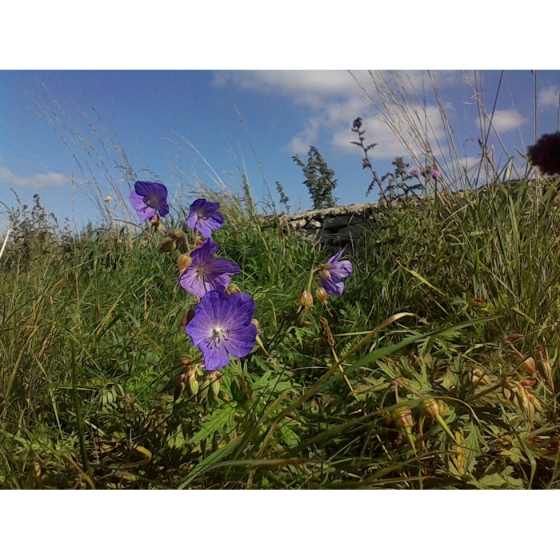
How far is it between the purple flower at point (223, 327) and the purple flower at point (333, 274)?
1.23ft

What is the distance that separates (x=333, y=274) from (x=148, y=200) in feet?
1.67

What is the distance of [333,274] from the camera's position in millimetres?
1337

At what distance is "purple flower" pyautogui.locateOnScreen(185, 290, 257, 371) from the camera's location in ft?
3.21

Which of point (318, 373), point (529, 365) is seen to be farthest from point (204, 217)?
point (529, 365)

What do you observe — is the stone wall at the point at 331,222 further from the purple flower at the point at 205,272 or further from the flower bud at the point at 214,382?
the flower bud at the point at 214,382

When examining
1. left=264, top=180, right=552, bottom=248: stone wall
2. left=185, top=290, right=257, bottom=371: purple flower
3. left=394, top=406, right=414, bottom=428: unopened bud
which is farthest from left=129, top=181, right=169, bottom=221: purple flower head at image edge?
left=264, top=180, right=552, bottom=248: stone wall

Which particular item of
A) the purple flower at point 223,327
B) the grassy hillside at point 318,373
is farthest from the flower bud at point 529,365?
the purple flower at point 223,327

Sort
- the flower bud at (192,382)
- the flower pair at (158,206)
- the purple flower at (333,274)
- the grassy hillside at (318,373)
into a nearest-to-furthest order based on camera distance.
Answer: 1. the flower bud at (192,382)
2. the grassy hillside at (318,373)
3. the flower pair at (158,206)
4. the purple flower at (333,274)

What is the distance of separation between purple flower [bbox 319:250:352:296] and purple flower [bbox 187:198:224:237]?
1.00 ft

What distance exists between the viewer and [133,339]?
62.2 inches

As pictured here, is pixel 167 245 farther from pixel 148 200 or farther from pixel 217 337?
pixel 217 337

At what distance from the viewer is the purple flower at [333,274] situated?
133 cm
